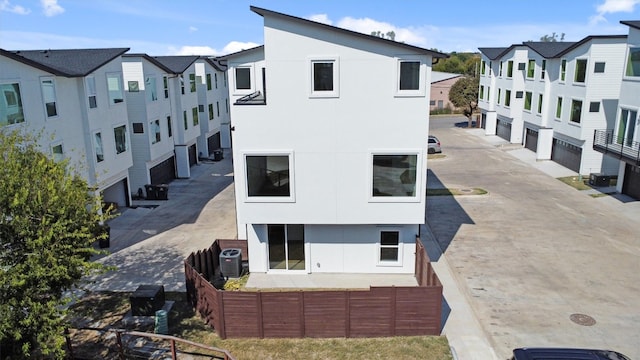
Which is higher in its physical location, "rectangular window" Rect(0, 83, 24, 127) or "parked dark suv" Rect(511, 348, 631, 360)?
"rectangular window" Rect(0, 83, 24, 127)

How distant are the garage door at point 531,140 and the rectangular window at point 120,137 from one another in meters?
33.1

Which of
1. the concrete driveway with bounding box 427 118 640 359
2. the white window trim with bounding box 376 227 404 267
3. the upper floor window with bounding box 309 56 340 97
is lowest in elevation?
the concrete driveway with bounding box 427 118 640 359

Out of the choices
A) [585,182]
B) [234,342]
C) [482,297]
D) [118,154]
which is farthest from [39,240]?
[585,182]

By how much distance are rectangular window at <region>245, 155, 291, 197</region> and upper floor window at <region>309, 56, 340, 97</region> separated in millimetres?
2528

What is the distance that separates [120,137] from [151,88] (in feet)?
18.7

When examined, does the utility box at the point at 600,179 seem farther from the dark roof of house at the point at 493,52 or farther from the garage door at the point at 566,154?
the dark roof of house at the point at 493,52

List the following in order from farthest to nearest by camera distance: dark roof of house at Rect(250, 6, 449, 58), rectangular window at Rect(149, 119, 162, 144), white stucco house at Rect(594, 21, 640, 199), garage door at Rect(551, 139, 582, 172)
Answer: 1. garage door at Rect(551, 139, 582, 172)
2. rectangular window at Rect(149, 119, 162, 144)
3. white stucco house at Rect(594, 21, 640, 199)
4. dark roof of house at Rect(250, 6, 449, 58)

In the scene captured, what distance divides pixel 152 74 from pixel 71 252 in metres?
22.0

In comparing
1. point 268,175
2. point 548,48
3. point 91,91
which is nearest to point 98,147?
point 91,91

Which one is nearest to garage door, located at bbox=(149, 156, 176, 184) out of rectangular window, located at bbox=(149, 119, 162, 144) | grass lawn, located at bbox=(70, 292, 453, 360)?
rectangular window, located at bbox=(149, 119, 162, 144)

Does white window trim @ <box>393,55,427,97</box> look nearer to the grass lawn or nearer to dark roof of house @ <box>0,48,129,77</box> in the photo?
the grass lawn

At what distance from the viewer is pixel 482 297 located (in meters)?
15.6

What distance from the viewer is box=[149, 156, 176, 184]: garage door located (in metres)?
30.7

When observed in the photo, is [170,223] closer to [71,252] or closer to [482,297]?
[71,252]
